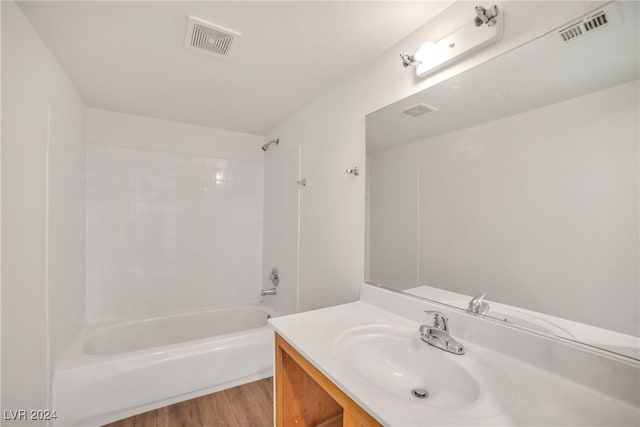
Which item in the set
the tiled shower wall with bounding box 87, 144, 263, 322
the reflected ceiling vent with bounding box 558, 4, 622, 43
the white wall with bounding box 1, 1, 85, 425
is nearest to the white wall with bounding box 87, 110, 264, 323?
the tiled shower wall with bounding box 87, 144, 263, 322

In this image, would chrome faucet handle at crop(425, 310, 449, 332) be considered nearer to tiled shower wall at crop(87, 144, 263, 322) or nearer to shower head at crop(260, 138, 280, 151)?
shower head at crop(260, 138, 280, 151)

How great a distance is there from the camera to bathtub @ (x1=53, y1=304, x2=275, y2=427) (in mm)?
1513

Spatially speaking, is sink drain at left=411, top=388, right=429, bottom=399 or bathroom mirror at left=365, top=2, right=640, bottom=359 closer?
bathroom mirror at left=365, top=2, right=640, bottom=359

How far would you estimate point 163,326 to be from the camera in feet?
8.00

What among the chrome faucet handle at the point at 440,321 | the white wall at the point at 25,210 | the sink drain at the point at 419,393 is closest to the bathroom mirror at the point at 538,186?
the chrome faucet handle at the point at 440,321

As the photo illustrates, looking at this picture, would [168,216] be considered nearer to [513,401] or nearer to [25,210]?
[25,210]

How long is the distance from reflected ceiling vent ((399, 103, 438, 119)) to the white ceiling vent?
93 cm

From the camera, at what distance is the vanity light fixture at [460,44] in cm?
96

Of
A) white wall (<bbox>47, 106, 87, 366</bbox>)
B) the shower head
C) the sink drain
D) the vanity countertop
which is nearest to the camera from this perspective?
the vanity countertop

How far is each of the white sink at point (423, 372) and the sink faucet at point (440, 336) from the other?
0.7 inches

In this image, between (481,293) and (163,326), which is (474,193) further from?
(163,326)

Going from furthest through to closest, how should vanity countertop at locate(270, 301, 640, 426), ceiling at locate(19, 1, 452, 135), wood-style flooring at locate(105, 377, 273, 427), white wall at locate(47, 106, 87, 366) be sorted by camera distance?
wood-style flooring at locate(105, 377, 273, 427), white wall at locate(47, 106, 87, 366), ceiling at locate(19, 1, 452, 135), vanity countertop at locate(270, 301, 640, 426)

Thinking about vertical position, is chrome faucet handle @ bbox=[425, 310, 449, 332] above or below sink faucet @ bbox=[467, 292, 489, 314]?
below

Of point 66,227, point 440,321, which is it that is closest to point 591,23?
point 440,321
